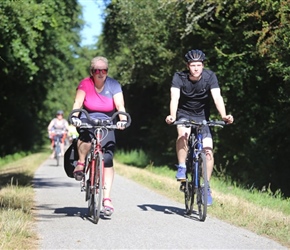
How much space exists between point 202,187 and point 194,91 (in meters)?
1.33

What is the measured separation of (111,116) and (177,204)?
2.54 m

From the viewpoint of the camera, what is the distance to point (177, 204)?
10258 millimetres

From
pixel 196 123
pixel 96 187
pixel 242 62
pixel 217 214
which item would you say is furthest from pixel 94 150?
pixel 242 62

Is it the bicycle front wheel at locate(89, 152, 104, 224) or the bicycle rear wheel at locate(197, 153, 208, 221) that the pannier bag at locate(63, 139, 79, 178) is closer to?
the bicycle front wheel at locate(89, 152, 104, 224)

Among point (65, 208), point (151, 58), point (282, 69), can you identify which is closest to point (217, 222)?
point (65, 208)

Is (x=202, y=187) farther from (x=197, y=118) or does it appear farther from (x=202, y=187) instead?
(x=197, y=118)

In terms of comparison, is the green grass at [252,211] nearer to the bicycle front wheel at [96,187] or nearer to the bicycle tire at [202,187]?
the bicycle tire at [202,187]

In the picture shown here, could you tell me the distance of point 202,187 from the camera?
26.8 feet

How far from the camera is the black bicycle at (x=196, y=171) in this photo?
8141 mm

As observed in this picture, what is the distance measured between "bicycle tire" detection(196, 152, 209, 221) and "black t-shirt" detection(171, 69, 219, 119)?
2.35 feet

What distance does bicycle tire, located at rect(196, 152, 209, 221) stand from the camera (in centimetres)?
801

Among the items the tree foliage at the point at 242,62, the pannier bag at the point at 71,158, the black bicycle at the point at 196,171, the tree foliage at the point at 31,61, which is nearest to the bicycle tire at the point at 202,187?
the black bicycle at the point at 196,171

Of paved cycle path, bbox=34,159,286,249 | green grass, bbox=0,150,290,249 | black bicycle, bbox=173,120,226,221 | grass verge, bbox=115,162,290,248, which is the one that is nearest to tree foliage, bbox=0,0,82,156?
green grass, bbox=0,150,290,249

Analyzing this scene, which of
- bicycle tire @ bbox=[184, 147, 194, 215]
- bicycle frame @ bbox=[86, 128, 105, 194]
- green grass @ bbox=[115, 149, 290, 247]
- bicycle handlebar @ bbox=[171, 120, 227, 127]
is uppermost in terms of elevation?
bicycle handlebar @ bbox=[171, 120, 227, 127]
